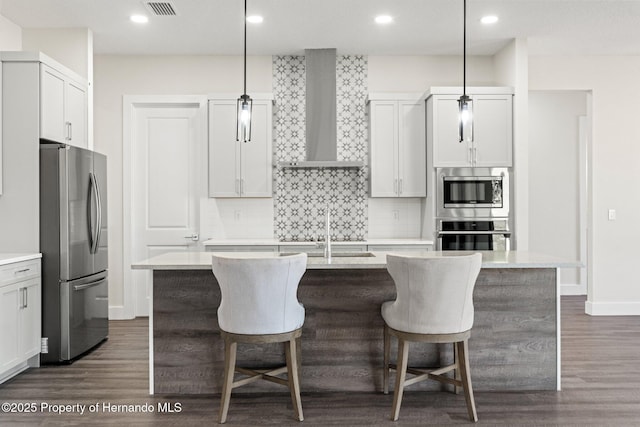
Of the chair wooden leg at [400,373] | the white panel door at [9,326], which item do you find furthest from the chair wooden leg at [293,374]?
the white panel door at [9,326]

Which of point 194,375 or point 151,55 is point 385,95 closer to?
point 151,55

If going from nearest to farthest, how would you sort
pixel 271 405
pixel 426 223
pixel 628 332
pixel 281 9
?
pixel 271 405
pixel 281 9
pixel 628 332
pixel 426 223

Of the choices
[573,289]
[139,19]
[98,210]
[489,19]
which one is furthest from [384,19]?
[573,289]

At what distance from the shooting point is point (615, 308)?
5.99 metres

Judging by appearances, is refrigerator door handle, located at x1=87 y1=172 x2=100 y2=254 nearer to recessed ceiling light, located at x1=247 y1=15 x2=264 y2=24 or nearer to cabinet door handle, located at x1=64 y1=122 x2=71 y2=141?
cabinet door handle, located at x1=64 y1=122 x2=71 y2=141

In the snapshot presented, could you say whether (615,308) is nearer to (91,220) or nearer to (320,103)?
(320,103)

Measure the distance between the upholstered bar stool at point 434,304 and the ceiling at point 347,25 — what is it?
247cm

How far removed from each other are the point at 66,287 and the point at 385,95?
3.47 metres

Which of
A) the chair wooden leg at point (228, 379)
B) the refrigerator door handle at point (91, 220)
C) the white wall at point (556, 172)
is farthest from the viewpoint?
the white wall at point (556, 172)

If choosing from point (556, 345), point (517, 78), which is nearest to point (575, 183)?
point (517, 78)

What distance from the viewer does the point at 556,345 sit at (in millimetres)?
3480

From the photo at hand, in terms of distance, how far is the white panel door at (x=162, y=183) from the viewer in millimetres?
5848

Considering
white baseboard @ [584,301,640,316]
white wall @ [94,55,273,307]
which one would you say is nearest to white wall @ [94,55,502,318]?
white wall @ [94,55,273,307]

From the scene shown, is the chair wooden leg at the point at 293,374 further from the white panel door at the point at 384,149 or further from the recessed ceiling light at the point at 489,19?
the recessed ceiling light at the point at 489,19
